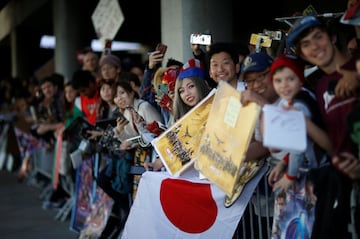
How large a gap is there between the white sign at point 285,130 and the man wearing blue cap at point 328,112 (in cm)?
22

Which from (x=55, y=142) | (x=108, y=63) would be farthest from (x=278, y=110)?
(x=55, y=142)

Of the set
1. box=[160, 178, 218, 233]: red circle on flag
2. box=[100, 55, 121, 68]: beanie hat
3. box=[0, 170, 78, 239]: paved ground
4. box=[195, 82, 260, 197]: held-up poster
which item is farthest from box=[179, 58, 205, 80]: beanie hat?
box=[0, 170, 78, 239]: paved ground

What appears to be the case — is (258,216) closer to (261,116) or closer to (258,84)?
(258,84)

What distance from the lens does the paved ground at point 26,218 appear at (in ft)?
25.8

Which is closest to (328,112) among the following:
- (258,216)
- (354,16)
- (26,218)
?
(354,16)

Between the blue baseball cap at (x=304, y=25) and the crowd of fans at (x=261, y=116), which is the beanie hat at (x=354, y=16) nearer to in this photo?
the crowd of fans at (x=261, y=116)

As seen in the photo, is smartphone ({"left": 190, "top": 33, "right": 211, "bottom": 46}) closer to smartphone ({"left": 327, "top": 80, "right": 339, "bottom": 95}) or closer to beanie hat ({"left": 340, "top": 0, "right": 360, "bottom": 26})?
beanie hat ({"left": 340, "top": 0, "right": 360, "bottom": 26})

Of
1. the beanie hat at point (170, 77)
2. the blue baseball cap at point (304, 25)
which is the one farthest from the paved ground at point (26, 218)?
the blue baseball cap at point (304, 25)

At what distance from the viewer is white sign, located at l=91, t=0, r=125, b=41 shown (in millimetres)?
7966

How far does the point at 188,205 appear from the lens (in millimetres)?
5078

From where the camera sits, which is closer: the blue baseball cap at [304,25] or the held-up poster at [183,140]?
the blue baseball cap at [304,25]

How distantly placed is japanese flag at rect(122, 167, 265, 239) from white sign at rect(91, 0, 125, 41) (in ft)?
9.74

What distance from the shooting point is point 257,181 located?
4719 mm

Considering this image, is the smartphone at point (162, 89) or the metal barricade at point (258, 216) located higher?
the smartphone at point (162, 89)
